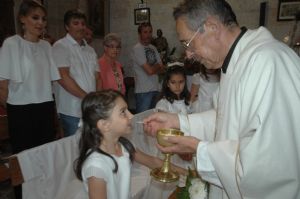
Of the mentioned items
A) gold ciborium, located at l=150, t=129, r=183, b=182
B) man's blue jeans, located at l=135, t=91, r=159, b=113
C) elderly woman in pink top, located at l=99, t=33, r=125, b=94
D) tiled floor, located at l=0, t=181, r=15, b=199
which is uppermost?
elderly woman in pink top, located at l=99, t=33, r=125, b=94

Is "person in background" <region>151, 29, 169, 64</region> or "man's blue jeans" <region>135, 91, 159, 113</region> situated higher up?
"person in background" <region>151, 29, 169, 64</region>

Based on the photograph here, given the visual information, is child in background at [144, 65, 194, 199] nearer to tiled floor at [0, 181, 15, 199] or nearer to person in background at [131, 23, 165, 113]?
person in background at [131, 23, 165, 113]

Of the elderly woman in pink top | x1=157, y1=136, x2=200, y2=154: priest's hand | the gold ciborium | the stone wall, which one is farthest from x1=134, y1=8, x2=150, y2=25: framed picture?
x1=157, y1=136, x2=200, y2=154: priest's hand

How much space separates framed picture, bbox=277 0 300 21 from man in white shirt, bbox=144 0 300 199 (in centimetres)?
636

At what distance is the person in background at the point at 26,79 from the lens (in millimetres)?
3166

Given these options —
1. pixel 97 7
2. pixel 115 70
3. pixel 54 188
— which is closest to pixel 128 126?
pixel 54 188

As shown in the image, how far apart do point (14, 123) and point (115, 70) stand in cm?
174

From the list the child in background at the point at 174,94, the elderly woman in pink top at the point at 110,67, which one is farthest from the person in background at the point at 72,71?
the child in background at the point at 174,94

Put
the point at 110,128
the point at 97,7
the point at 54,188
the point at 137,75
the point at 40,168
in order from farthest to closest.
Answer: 1. the point at 97,7
2. the point at 137,75
3. the point at 54,188
4. the point at 40,168
5. the point at 110,128

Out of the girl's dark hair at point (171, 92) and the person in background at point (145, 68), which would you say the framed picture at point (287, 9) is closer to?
the person in background at point (145, 68)

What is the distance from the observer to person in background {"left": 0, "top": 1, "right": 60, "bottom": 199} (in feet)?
10.4

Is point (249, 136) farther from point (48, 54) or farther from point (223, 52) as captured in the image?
point (48, 54)

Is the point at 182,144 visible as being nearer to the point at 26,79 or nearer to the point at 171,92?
the point at 26,79

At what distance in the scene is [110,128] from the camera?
2.12 m
